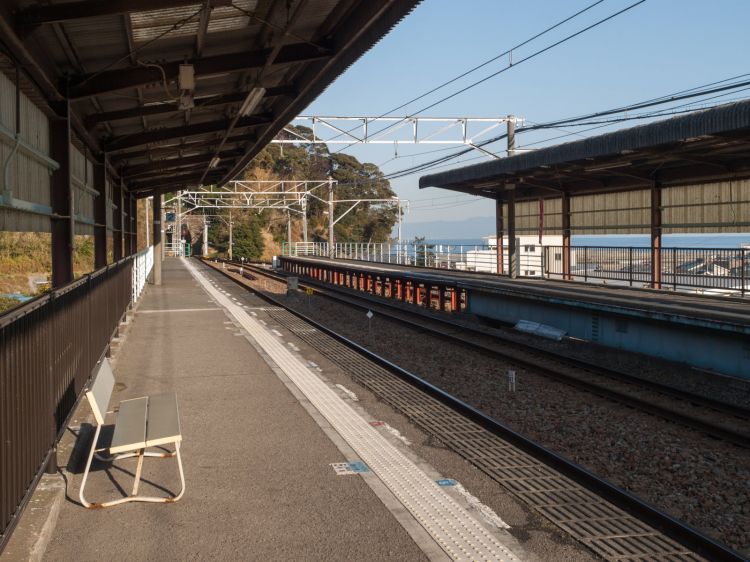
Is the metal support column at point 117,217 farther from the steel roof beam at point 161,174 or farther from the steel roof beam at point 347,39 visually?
the steel roof beam at point 347,39

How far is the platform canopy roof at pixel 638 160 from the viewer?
1418cm

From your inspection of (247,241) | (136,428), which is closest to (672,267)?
(136,428)

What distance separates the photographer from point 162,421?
5938 millimetres

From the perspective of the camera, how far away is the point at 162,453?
6.54 metres

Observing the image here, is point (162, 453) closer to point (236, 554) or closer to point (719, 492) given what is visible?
point (236, 554)

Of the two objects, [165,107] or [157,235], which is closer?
[165,107]

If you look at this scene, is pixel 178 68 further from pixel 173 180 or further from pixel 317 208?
pixel 317 208

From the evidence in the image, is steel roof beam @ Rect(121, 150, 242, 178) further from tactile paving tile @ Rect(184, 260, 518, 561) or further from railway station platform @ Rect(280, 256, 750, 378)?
tactile paving tile @ Rect(184, 260, 518, 561)

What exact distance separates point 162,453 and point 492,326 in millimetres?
13366

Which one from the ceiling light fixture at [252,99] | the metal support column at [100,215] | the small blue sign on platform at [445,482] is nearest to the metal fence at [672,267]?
the ceiling light fixture at [252,99]

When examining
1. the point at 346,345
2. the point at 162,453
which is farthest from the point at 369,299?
the point at 162,453

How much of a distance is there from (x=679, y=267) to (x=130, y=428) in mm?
16937

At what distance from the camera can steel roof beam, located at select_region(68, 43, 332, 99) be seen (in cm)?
911

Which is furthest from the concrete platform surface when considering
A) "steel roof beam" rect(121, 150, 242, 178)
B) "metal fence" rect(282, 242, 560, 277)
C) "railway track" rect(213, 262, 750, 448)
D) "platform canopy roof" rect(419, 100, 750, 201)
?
"metal fence" rect(282, 242, 560, 277)
